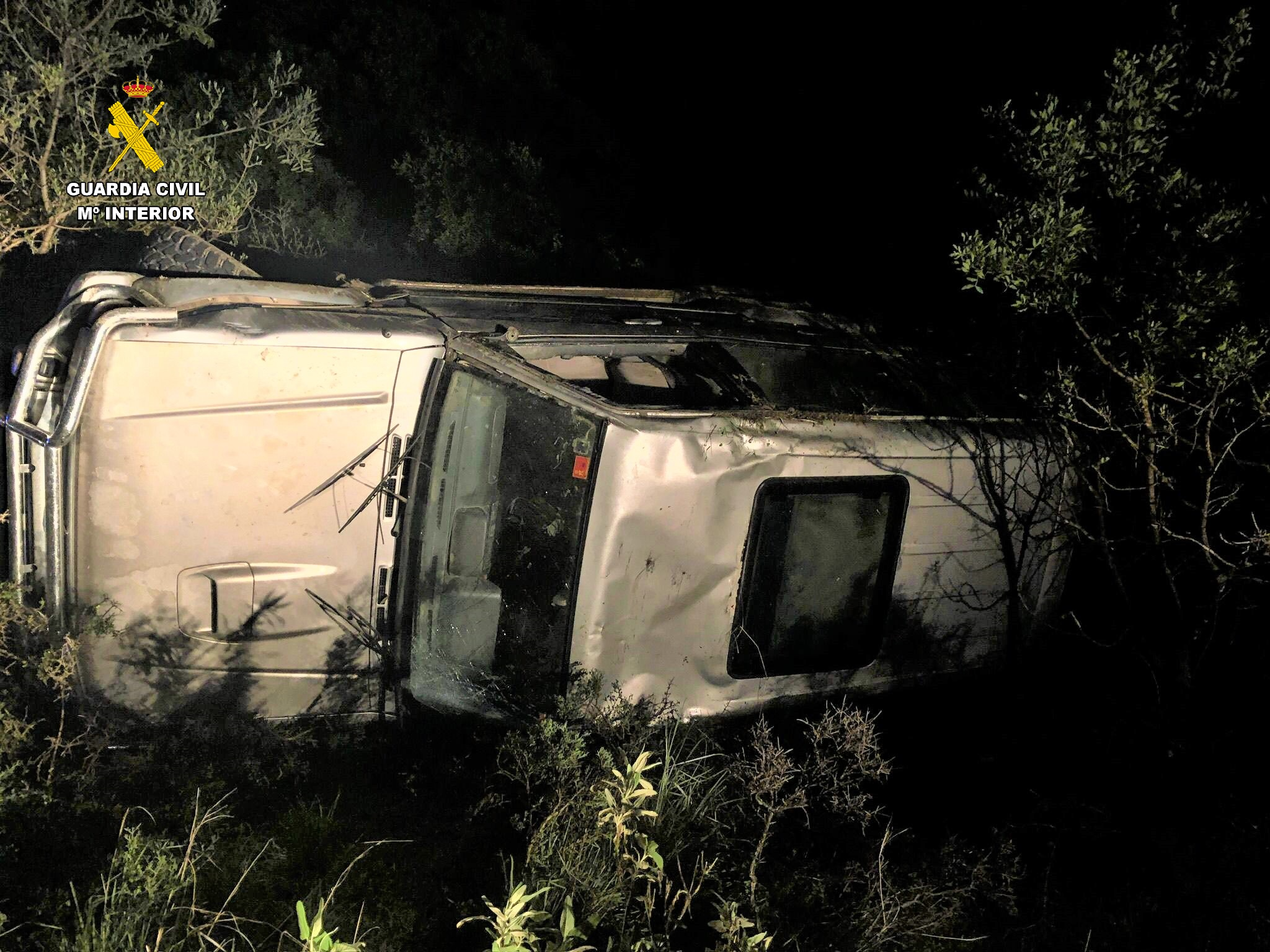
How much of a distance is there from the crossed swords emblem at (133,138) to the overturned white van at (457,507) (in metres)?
2.20

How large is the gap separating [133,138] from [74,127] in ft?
1.31

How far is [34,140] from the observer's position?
4.48m

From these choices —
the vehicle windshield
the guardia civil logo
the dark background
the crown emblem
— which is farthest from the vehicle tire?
the crown emblem

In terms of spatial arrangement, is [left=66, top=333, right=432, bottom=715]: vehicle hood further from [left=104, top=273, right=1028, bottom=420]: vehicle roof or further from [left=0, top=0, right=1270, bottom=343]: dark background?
[left=0, top=0, right=1270, bottom=343]: dark background

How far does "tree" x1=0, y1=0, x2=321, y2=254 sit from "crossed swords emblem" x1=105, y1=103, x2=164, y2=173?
0.16 ft

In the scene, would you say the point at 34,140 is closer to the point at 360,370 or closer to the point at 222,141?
the point at 222,141

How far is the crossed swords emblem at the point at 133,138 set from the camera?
490 cm

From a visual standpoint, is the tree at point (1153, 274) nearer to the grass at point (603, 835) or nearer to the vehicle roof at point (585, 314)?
the vehicle roof at point (585, 314)

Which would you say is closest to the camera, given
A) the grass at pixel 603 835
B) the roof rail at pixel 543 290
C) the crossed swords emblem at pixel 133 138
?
the grass at pixel 603 835

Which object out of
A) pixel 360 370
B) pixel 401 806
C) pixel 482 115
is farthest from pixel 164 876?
pixel 482 115

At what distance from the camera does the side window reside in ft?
10.4

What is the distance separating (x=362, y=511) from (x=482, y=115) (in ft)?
18.7

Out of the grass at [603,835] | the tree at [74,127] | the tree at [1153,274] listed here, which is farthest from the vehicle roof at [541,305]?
the tree at [74,127]

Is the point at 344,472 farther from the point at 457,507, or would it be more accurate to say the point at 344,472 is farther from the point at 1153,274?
the point at 1153,274
